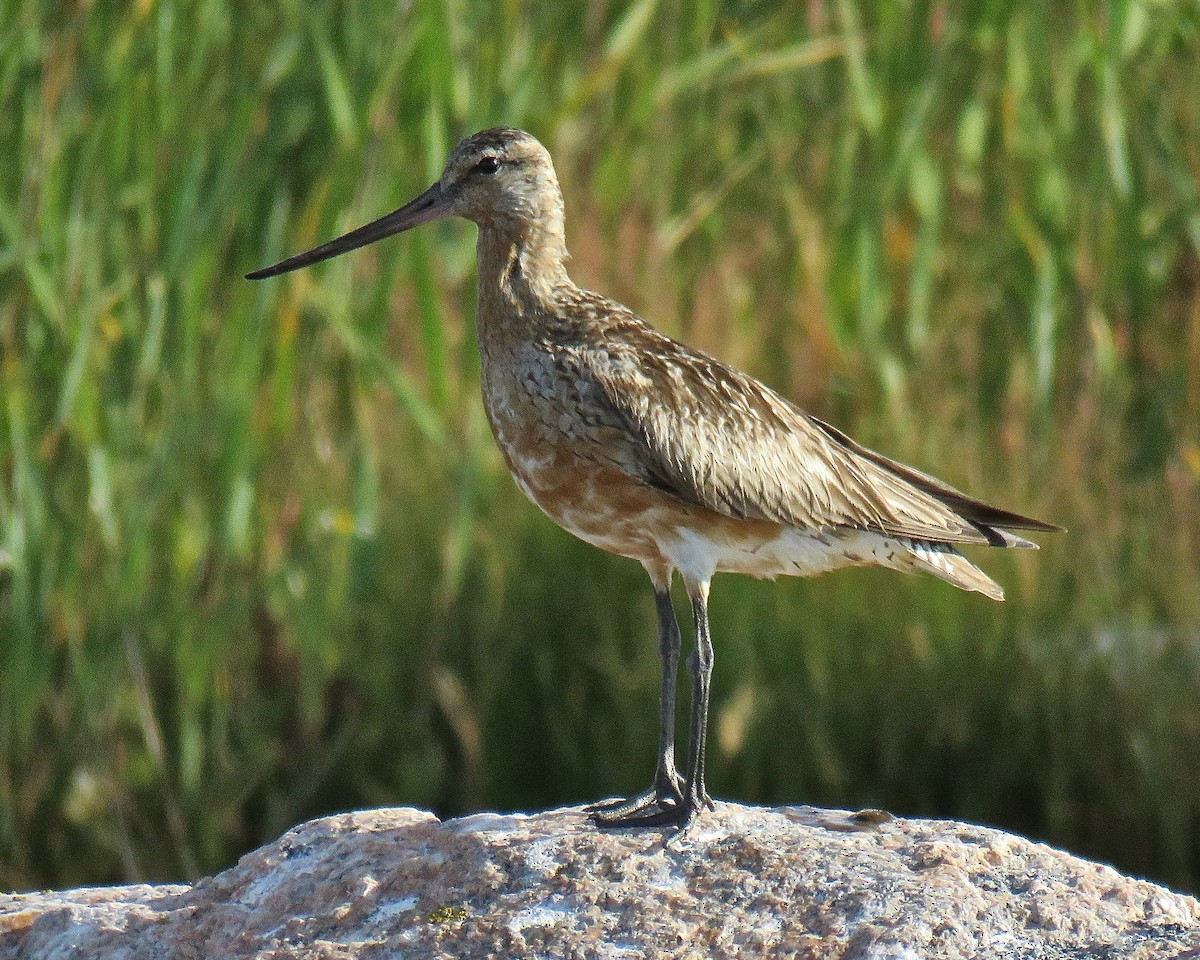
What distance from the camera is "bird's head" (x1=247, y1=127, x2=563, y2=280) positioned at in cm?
387

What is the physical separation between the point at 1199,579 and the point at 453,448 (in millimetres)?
2591

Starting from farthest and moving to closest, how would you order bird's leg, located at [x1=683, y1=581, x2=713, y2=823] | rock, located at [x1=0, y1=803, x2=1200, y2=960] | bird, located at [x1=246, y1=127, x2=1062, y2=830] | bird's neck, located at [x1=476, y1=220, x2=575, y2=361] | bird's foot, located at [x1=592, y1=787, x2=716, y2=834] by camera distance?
bird's neck, located at [x1=476, y1=220, x2=575, y2=361] → bird, located at [x1=246, y1=127, x2=1062, y2=830] → bird's leg, located at [x1=683, y1=581, x2=713, y2=823] → bird's foot, located at [x1=592, y1=787, x2=716, y2=834] → rock, located at [x1=0, y1=803, x2=1200, y2=960]

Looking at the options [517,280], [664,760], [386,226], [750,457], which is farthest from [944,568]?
[386,226]

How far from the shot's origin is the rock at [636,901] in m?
2.62

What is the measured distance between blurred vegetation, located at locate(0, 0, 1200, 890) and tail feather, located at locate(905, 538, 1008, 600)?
55.2 inches

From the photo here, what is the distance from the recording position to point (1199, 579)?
5.95 meters

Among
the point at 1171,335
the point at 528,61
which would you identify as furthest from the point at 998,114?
the point at 528,61

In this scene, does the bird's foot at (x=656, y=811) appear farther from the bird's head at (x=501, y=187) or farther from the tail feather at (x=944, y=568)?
the bird's head at (x=501, y=187)

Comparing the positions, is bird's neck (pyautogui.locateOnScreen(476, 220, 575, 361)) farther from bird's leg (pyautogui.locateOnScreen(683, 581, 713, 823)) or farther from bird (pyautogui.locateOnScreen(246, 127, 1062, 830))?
bird's leg (pyautogui.locateOnScreen(683, 581, 713, 823))

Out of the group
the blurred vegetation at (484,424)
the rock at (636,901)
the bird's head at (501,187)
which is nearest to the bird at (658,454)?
the bird's head at (501,187)

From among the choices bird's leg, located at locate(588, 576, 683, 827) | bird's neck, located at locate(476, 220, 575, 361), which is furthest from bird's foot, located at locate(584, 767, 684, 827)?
bird's neck, located at locate(476, 220, 575, 361)

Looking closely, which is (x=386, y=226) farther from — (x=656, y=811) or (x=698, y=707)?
(x=656, y=811)

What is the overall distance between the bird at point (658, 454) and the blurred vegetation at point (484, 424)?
3.25ft

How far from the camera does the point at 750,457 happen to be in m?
3.67
